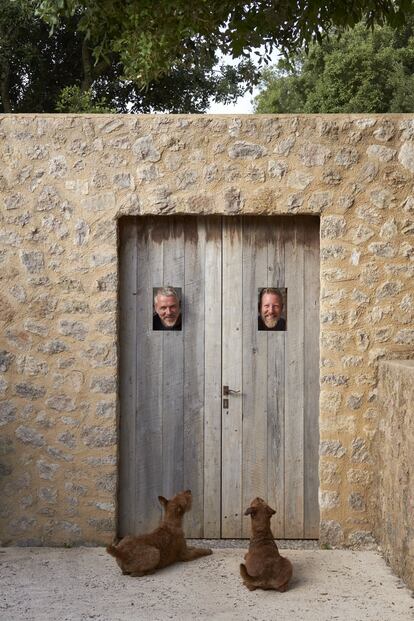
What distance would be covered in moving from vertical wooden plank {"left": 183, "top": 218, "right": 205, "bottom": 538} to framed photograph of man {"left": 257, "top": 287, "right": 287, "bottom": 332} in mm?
408

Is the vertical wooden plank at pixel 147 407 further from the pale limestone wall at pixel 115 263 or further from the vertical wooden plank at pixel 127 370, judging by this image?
the pale limestone wall at pixel 115 263

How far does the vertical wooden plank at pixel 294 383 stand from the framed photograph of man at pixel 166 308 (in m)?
0.78

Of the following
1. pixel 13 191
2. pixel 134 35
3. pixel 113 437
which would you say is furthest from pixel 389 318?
pixel 134 35

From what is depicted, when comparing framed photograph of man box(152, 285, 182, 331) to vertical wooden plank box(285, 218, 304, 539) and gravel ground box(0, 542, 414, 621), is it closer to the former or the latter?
vertical wooden plank box(285, 218, 304, 539)

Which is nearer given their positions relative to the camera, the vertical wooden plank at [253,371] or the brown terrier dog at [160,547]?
the brown terrier dog at [160,547]

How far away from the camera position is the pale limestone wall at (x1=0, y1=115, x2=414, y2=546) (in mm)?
5914

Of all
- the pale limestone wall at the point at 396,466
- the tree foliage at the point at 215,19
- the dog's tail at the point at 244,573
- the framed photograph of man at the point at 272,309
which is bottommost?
the dog's tail at the point at 244,573

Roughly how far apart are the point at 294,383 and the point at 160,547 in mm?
1493

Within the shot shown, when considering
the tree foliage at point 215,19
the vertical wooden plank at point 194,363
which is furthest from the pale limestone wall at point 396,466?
the tree foliage at point 215,19

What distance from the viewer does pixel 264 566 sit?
5.13m

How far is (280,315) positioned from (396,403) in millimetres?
1113

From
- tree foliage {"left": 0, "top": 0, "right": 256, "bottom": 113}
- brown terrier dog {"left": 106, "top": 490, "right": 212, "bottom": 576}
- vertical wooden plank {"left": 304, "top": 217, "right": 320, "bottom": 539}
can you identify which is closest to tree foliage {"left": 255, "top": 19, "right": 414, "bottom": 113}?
tree foliage {"left": 0, "top": 0, "right": 256, "bottom": 113}

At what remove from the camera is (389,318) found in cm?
593

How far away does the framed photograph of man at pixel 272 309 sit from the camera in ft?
19.9
